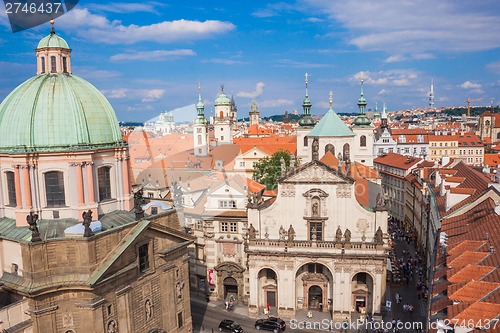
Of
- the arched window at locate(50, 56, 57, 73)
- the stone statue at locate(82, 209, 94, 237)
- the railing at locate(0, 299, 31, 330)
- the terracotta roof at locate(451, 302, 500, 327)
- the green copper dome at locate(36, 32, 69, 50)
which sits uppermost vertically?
the green copper dome at locate(36, 32, 69, 50)

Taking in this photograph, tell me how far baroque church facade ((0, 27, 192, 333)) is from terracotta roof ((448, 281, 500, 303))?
18782 millimetres

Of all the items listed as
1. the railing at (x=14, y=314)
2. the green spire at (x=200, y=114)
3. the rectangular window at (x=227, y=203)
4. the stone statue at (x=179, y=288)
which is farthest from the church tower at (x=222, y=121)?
the railing at (x=14, y=314)

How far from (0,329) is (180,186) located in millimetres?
33297

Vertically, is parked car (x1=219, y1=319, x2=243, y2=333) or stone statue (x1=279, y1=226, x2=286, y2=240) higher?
stone statue (x1=279, y1=226, x2=286, y2=240)

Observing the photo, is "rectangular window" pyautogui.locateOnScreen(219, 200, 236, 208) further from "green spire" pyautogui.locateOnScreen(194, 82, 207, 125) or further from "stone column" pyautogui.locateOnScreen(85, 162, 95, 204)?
"green spire" pyautogui.locateOnScreen(194, 82, 207, 125)

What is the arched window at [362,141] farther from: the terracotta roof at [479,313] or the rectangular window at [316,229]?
the terracotta roof at [479,313]

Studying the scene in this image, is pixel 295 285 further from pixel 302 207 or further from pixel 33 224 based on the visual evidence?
pixel 33 224

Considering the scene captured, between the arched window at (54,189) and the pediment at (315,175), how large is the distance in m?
20.7

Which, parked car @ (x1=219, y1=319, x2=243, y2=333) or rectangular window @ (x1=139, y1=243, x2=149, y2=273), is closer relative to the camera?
rectangular window @ (x1=139, y1=243, x2=149, y2=273)

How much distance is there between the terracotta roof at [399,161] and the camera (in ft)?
247

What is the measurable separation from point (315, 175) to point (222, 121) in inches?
3394

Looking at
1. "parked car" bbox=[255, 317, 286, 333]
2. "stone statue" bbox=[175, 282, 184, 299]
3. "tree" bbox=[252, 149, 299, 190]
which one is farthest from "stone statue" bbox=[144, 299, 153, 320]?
"tree" bbox=[252, 149, 299, 190]

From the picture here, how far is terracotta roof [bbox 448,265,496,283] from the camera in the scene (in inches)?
825

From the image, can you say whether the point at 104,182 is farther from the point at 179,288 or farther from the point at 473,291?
the point at 473,291
